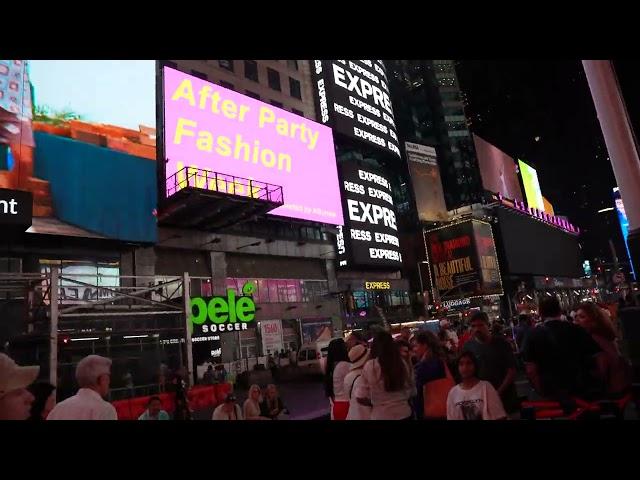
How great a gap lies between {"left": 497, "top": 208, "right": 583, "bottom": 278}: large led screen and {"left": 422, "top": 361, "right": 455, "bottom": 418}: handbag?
4803cm

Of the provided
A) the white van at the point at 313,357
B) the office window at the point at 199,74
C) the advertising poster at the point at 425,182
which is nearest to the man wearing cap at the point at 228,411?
the white van at the point at 313,357

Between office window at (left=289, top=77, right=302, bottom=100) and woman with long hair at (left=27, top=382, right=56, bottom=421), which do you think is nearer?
woman with long hair at (left=27, top=382, right=56, bottom=421)

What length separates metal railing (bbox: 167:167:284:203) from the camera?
21.9 metres

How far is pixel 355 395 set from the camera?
4.86 meters

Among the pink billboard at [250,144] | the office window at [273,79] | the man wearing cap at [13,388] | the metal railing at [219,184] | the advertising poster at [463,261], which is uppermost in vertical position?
the office window at [273,79]

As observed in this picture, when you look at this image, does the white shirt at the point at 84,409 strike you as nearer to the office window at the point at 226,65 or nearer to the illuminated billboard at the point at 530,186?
the office window at the point at 226,65

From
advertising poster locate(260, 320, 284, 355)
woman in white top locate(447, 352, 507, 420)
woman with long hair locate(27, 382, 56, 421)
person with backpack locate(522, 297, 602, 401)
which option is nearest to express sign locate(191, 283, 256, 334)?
woman with long hair locate(27, 382, 56, 421)

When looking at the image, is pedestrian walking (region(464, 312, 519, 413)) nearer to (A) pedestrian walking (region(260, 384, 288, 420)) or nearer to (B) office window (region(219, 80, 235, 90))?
(A) pedestrian walking (region(260, 384, 288, 420))

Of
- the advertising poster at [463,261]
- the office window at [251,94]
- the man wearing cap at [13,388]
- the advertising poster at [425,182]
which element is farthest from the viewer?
the advertising poster at [425,182]

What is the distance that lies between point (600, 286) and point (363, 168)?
65142 millimetres

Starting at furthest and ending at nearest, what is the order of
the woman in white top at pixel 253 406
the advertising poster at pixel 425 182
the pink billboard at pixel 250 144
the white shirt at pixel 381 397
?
the advertising poster at pixel 425 182 → the pink billboard at pixel 250 144 → the woman in white top at pixel 253 406 → the white shirt at pixel 381 397

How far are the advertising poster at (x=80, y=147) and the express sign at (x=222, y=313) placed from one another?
26.4ft

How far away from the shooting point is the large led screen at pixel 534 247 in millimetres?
50375
